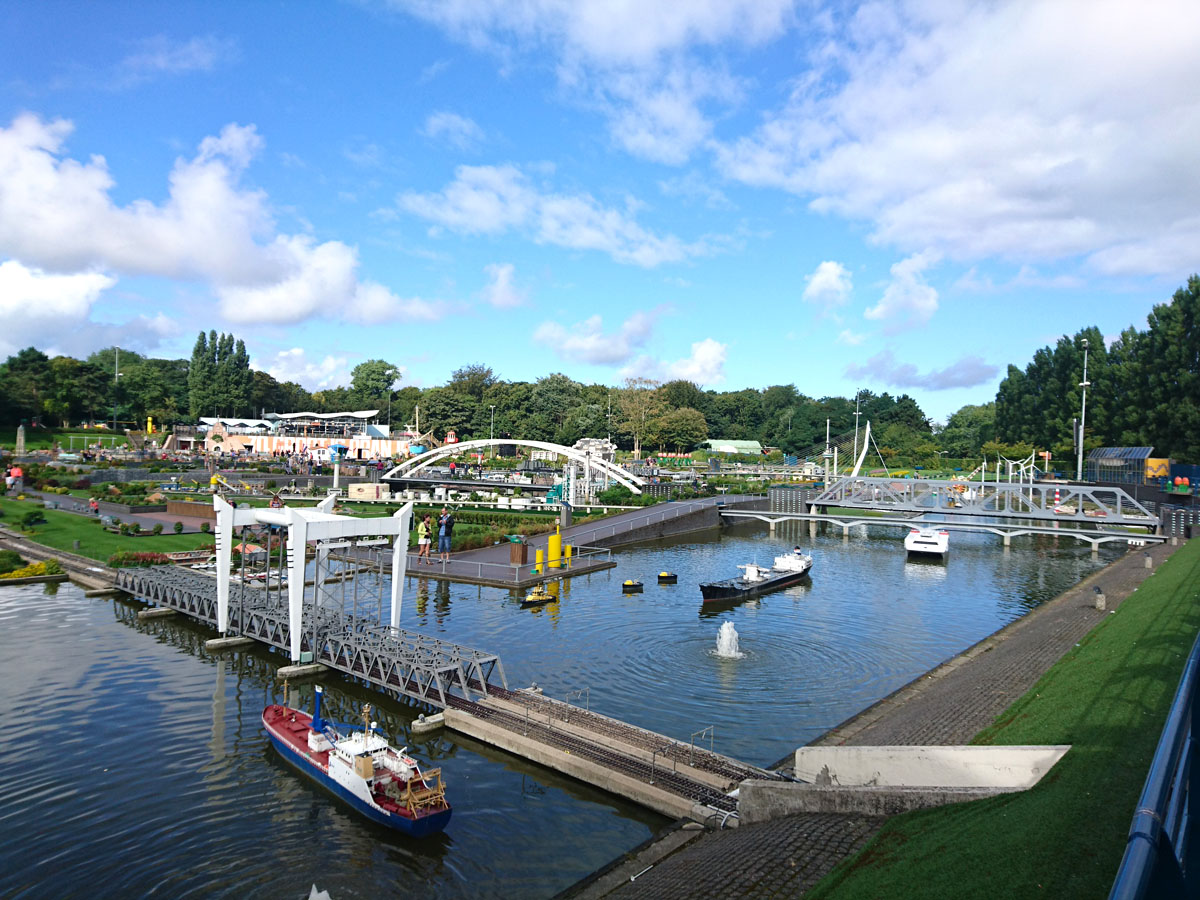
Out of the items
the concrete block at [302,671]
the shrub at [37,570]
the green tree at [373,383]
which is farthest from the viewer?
the green tree at [373,383]

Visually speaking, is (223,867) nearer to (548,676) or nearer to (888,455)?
(548,676)

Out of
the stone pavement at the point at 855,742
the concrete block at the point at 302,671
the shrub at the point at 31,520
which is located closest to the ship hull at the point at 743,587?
the stone pavement at the point at 855,742

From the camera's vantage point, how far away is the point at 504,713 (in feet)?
68.4

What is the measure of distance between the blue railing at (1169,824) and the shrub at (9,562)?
47.3m

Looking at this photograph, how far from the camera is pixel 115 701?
22672 millimetres

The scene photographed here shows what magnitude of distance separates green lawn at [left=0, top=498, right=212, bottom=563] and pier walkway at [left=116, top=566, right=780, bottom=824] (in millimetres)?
16695

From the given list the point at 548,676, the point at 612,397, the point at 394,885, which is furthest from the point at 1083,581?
the point at 612,397

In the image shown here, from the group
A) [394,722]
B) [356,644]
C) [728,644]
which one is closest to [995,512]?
[728,644]

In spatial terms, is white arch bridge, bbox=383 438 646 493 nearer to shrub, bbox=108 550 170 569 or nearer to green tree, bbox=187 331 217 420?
shrub, bbox=108 550 170 569

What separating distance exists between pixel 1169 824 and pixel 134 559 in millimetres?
45129

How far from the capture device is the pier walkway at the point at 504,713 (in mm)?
17000

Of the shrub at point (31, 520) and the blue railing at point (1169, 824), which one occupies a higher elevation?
the blue railing at point (1169, 824)

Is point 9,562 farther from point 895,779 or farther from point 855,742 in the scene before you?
point 895,779

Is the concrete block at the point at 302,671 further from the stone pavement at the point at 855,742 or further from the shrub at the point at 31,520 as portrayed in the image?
the shrub at the point at 31,520
